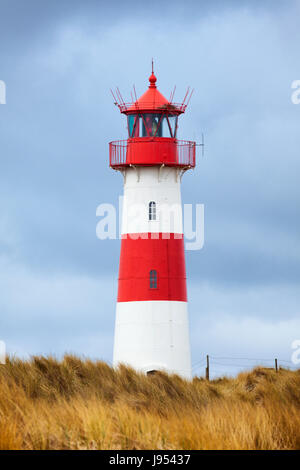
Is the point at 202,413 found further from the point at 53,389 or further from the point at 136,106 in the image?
the point at 136,106

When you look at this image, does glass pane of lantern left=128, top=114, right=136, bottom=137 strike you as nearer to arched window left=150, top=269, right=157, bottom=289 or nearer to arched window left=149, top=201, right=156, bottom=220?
arched window left=149, top=201, right=156, bottom=220

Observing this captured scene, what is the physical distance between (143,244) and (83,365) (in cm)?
966

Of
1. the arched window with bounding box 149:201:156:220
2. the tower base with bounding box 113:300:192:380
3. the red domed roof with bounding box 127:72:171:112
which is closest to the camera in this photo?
the tower base with bounding box 113:300:192:380

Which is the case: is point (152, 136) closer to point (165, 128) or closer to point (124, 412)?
point (165, 128)

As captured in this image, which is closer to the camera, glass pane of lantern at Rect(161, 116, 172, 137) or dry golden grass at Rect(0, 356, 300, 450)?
dry golden grass at Rect(0, 356, 300, 450)

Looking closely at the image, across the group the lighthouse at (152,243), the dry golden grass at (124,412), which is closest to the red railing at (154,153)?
the lighthouse at (152,243)

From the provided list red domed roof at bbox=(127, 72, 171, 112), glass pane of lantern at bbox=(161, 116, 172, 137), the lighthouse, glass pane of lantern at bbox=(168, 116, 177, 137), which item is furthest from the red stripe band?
red domed roof at bbox=(127, 72, 171, 112)

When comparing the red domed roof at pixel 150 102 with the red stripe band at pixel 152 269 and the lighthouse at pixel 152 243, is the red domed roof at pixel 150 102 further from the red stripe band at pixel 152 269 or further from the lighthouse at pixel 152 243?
the red stripe band at pixel 152 269

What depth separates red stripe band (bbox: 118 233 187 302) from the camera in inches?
1064

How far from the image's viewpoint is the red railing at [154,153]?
2762cm

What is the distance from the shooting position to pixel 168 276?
88.9 ft

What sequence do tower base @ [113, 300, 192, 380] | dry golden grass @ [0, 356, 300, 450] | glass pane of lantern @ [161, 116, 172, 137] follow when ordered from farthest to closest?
glass pane of lantern @ [161, 116, 172, 137], tower base @ [113, 300, 192, 380], dry golden grass @ [0, 356, 300, 450]

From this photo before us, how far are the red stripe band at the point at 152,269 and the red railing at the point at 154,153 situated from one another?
2.14 metres

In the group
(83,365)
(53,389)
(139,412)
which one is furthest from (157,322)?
(139,412)
